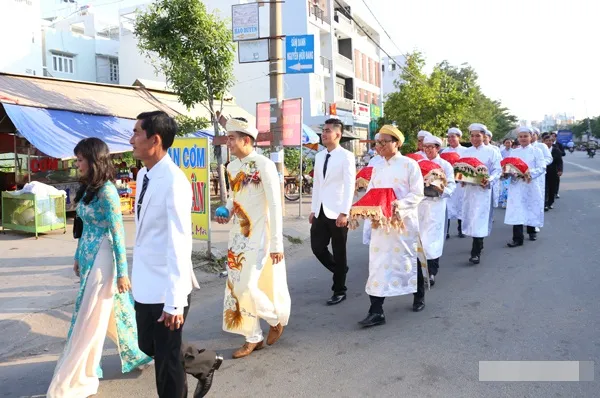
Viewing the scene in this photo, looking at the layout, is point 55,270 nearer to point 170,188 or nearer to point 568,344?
point 170,188

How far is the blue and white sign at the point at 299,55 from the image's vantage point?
9172 mm

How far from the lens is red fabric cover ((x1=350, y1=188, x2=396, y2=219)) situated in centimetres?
456

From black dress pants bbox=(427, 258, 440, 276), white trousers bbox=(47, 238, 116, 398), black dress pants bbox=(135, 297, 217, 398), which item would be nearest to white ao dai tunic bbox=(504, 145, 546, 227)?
black dress pants bbox=(427, 258, 440, 276)

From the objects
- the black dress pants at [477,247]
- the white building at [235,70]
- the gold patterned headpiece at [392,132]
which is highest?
the white building at [235,70]

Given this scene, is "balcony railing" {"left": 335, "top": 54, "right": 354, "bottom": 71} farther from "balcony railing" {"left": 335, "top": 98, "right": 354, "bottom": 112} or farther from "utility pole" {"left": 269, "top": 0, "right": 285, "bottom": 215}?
"utility pole" {"left": 269, "top": 0, "right": 285, "bottom": 215}

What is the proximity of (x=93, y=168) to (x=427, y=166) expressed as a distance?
12.2 feet

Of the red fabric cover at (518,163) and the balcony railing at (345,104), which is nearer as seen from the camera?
the red fabric cover at (518,163)

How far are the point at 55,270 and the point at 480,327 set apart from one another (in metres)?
5.23

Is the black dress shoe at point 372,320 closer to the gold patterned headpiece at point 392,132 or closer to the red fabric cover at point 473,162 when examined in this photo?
the gold patterned headpiece at point 392,132

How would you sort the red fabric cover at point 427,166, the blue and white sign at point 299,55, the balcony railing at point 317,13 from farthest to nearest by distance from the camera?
the balcony railing at point 317,13, the blue and white sign at point 299,55, the red fabric cover at point 427,166

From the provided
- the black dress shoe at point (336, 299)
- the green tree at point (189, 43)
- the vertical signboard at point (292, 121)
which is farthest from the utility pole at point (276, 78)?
the black dress shoe at point (336, 299)

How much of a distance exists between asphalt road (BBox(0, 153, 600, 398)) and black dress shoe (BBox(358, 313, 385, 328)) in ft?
0.20

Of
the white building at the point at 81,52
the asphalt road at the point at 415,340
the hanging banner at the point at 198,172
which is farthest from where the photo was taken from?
the white building at the point at 81,52

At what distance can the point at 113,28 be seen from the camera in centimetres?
3738
